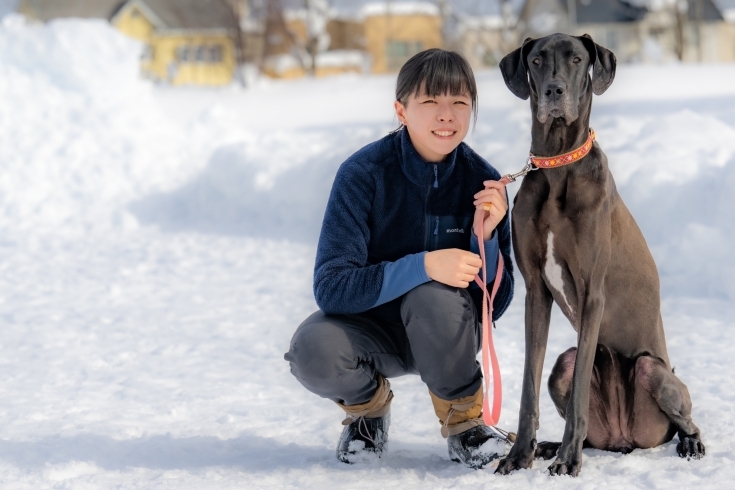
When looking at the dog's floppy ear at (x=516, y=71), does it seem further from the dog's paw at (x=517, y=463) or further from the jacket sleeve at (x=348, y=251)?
the dog's paw at (x=517, y=463)

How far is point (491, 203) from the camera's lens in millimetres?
2590

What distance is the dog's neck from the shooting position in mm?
2412

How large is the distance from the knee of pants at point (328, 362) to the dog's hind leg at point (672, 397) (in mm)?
811

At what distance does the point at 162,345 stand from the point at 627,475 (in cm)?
256

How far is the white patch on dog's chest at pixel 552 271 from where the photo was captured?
2.41 meters

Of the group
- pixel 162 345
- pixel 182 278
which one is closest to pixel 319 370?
pixel 162 345

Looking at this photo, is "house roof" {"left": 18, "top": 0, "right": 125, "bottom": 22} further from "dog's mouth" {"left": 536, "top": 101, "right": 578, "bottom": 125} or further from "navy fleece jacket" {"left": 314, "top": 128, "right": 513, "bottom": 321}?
"dog's mouth" {"left": 536, "top": 101, "right": 578, "bottom": 125}

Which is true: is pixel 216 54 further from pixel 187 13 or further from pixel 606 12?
pixel 606 12

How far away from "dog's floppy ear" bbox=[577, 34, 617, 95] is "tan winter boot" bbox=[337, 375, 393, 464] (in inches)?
43.8

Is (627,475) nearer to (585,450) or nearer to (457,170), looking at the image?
(585,450)

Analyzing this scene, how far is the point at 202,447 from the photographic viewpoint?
9.45 ft

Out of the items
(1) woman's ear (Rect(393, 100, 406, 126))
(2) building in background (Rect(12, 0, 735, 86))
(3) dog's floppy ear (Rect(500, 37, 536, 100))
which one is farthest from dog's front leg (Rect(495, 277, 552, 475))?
(2) building in background (Rect(12, 0, 735, 86))

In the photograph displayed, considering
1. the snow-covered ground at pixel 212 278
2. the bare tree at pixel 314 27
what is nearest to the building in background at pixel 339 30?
the bare tree at pixel 314 27

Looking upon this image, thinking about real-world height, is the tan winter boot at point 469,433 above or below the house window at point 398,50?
below
